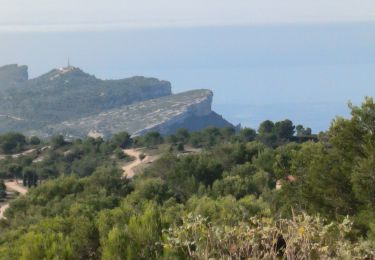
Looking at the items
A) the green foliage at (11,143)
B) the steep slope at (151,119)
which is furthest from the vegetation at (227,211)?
the steep slope at (151,119)

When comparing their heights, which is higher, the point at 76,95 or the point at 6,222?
the point at 6,222

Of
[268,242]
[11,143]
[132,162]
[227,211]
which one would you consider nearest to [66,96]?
[11,143]

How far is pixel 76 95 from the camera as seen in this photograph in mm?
165500

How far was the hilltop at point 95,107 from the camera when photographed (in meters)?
132

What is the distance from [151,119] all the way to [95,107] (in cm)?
3291

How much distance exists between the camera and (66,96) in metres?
163

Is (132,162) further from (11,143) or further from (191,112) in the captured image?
(191,112)

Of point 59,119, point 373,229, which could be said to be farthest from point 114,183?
point 59,119

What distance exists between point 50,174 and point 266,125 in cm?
2068

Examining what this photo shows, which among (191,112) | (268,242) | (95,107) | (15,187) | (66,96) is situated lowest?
(95,107)

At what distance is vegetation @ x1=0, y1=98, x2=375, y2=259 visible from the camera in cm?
805

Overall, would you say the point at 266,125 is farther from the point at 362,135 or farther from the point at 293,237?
the point at 293,237

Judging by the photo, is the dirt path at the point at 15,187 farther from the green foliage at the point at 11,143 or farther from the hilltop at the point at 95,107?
the hilltop at the point at 95,107

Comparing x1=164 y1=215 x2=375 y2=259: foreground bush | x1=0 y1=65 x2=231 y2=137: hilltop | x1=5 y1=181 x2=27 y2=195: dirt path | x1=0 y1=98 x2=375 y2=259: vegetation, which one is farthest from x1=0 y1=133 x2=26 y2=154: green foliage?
x1=164 y1=215 x2=375 y2=259: foreground bush
